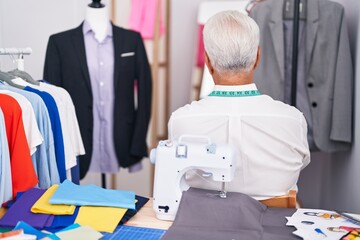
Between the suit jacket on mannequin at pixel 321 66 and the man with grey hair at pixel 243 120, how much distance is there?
1.39m

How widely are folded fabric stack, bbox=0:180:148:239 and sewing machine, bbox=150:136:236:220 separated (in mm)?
112

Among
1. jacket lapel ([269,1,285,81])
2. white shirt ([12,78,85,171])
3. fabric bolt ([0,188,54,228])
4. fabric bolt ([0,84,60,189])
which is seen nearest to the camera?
fabric bolt ([0,188,54,228])

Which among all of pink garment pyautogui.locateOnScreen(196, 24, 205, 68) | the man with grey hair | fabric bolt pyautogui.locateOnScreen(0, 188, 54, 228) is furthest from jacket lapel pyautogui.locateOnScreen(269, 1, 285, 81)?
fabric bolt pyautogui.locateOnScreen(0, 188, 54, 228)

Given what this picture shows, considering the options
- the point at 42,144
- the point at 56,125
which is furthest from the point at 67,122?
the point at 42,144

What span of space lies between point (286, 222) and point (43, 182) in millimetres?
1098

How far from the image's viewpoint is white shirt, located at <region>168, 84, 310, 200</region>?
1.66 meters

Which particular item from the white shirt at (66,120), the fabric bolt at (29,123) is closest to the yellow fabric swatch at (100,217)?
the fabric bolt at (29,123)

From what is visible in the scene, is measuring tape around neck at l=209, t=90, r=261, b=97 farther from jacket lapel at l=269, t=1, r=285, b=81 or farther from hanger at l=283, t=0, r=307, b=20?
hanger at l=283, t=0, r=307, b=20

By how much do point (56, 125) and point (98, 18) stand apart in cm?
109

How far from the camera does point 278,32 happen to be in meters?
3.05

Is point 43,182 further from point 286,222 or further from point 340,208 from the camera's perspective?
point 340,208

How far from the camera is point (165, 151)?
154 centimetres

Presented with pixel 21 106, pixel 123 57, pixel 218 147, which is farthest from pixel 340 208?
pixel 21 106

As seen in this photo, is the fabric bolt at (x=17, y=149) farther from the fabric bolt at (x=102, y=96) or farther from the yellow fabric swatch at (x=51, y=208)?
the fabric bolt at (x=102, y=96)
